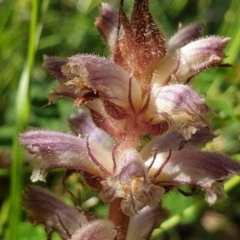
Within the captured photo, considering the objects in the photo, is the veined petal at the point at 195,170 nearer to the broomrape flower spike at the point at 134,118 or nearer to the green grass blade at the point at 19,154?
the broomrape flower spike at the point at 134,118

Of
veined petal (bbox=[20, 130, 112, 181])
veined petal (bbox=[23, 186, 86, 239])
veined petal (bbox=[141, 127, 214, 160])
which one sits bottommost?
veined petal (bbox=[23, 186, 86, 239])

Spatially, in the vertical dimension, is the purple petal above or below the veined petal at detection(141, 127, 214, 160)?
above

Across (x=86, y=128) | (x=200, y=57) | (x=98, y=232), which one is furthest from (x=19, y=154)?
(x=200, y=57)

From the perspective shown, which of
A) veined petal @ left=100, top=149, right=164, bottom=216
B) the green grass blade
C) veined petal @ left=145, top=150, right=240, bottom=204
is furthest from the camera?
the green grass blade

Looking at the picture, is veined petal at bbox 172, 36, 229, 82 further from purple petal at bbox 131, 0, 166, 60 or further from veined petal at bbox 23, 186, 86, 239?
veined petal at bbox 23, 186, 86, 239

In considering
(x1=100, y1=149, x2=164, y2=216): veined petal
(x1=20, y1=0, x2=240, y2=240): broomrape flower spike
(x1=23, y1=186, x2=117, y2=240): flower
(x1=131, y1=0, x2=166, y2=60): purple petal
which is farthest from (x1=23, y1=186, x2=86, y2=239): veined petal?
(x1=131, y1=0, x2=166, y2=60): purple petal

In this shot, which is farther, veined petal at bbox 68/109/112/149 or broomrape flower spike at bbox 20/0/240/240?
veined petal at bbox 68/109/112/149

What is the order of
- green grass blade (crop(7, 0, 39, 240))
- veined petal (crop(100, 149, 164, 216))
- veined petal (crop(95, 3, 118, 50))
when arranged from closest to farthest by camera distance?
veined petal (crop(100, 149, 164, 216))
veined petal (crop(95, 3, 118, 50))
green grass blade (crop(7, 0, 39, 240))

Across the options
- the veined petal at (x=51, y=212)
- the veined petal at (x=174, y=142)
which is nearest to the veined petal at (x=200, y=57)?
the veined petal at (x=174, y=142)

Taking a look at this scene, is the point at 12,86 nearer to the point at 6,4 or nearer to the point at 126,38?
the point at 6,4

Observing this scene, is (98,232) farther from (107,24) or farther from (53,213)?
(107,24)
